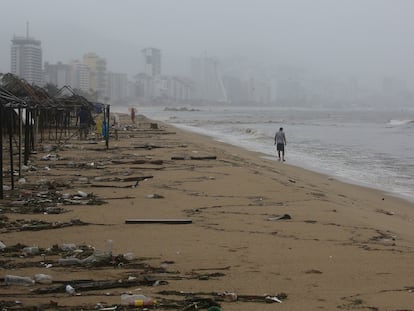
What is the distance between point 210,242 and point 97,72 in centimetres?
16431

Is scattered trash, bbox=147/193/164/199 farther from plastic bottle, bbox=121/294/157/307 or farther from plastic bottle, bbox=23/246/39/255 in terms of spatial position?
plastic bottle, bbox=121/294/157/307

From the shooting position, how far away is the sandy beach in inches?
208

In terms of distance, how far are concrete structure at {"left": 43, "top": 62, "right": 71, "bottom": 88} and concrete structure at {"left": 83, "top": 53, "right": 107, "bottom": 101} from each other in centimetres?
1646

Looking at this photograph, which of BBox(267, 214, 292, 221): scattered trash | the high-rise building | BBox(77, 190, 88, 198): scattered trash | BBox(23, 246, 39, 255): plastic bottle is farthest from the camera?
the high-rise building

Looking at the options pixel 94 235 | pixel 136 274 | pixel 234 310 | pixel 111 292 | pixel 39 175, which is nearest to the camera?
pixel 234 310

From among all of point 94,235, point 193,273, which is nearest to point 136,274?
point 193,273

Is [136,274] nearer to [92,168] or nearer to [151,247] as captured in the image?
[151,247]

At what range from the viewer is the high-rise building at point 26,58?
11947 centimetres

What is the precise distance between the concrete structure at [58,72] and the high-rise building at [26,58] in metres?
8.51

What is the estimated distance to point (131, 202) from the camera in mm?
10562

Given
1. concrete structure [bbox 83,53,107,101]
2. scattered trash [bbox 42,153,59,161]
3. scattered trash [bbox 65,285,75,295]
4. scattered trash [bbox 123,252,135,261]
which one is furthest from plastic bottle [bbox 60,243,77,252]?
concrete structure [bbox 83,53,107,101]

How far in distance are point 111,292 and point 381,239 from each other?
4.33 meters

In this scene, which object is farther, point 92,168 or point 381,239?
point 92,168

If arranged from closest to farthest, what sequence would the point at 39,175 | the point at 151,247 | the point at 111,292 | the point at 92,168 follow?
the point at 111,292 < the point at 151,247 < the point at 39,175 < the point at 92,168
